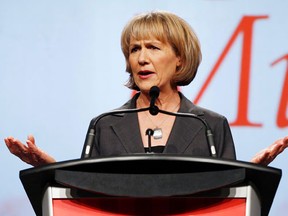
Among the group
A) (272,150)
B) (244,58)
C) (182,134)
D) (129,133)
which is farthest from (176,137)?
(244,58)

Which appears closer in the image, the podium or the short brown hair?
the podium

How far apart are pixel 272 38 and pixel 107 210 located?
65.1 inches

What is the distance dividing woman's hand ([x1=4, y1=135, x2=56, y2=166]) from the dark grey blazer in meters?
0.29

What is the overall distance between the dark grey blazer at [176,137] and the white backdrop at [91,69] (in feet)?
2.52

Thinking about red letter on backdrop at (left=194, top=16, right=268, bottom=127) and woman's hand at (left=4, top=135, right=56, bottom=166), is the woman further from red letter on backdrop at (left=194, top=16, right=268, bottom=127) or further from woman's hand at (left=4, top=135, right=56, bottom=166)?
red letter on backdrop at (left=194, top=16, right=268, bottom=127)

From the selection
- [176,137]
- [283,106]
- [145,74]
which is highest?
[145,74]

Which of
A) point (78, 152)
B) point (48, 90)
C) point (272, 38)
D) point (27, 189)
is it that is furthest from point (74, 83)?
point (27, 189)

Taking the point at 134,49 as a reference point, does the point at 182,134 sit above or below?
below

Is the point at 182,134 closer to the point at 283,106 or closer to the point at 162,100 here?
the point at 162,100

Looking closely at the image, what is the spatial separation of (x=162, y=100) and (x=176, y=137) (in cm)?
21

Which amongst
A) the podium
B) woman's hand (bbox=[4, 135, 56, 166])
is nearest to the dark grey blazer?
woman's hand (bbox=[4, 135, 56, 166])

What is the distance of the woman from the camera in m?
1.69

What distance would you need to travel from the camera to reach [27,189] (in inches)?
46.9

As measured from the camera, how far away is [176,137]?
5.51ft
